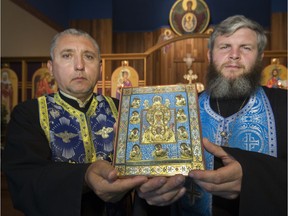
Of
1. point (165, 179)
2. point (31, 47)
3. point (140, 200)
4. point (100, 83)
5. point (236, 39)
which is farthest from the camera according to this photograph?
point (31, 47)

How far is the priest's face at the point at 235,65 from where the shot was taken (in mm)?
1871

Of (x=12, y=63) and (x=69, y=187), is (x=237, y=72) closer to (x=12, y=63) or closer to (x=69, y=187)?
(x=69, y=187)

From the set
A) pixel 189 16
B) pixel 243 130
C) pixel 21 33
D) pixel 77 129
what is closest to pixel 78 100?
pixel 77 129

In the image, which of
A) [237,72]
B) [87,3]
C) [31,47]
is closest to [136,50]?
[87,3]

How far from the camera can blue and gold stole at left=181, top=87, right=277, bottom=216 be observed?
1770 mm

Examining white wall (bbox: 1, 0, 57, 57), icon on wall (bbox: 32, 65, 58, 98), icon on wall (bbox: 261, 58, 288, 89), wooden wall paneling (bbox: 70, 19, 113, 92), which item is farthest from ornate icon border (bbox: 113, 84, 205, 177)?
wooden wall paneling (bbox: 70, 19, 113, 92)

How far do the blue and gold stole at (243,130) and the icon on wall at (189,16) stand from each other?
7968 mm

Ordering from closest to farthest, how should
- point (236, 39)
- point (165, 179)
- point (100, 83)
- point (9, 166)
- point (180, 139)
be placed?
point (165, 179)
point (180, 139)
point (9, 166)
point (236, 39)
point (100, 83)

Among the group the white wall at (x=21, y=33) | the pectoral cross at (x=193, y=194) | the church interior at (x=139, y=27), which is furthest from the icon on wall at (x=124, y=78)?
the pectoral cross at (x=193, y=194)

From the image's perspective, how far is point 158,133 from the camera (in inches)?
56.7

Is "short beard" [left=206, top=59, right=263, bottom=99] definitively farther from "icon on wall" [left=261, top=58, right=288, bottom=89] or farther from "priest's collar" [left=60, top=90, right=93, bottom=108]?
"icon on wall" [left=261, top=58, right=288, bottom=89]

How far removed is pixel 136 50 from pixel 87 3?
200cm

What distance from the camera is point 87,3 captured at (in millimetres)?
9359

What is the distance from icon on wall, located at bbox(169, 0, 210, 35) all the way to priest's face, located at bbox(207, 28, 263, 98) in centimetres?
789
